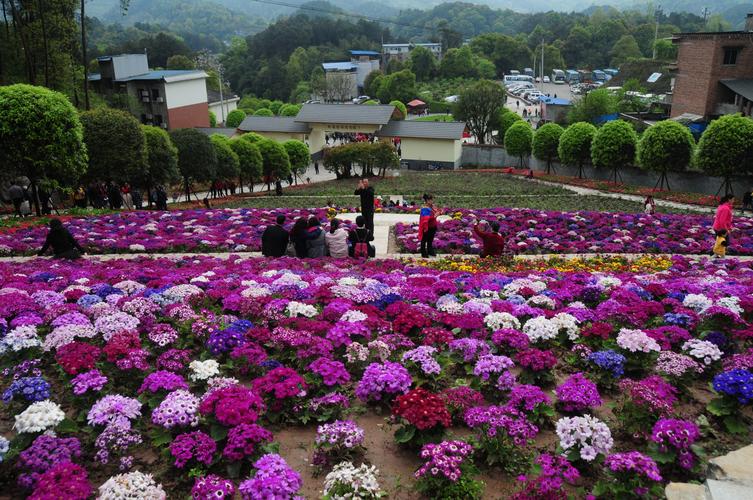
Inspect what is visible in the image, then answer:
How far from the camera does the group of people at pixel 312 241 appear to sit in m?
14.4

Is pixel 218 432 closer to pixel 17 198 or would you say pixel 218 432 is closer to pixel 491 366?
pixel 491 366

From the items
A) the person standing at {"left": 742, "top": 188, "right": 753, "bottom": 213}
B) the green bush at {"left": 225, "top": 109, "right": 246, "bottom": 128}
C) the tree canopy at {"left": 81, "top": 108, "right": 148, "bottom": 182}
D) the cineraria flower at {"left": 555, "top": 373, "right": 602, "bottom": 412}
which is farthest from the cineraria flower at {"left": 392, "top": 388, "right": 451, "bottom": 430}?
the green bush at {"left": 225, "top": 109, "right": 246, "bottom": 128}

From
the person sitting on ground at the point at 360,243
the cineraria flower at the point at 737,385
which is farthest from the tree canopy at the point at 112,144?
the cineraria flower at the point at 737,385

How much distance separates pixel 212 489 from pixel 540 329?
15.9ft

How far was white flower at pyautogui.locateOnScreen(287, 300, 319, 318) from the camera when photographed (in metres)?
8.98

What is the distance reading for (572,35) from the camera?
553 ft

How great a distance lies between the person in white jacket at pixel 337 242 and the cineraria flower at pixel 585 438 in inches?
370

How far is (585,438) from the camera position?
18.6 feet

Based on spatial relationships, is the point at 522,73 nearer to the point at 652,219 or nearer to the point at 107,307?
the point at 652,219

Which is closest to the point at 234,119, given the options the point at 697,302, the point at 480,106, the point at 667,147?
the point at 480,106

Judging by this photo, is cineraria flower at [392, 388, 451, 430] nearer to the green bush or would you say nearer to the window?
the window

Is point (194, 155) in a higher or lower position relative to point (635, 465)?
lower

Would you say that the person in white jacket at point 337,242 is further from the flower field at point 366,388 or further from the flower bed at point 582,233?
the flower field at point 366,388

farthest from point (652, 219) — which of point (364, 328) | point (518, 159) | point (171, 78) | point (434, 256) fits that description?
point (171, 78)
